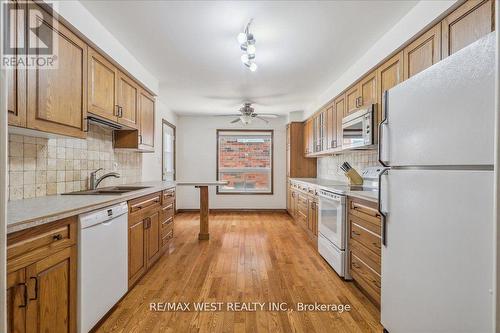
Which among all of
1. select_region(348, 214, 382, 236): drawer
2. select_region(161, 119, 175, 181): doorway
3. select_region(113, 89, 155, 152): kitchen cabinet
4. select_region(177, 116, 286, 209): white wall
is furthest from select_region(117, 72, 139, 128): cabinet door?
select_region(177, 116, 286, 209): white wall

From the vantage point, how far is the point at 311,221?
3.86 metres

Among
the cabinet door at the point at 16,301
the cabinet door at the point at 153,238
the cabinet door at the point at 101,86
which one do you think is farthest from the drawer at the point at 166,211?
the cabinet door at the point at 16,301

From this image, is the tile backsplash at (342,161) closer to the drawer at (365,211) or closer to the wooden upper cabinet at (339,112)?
the wooden upper cabinet at (339,112)

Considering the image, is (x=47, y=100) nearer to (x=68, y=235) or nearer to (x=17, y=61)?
(x=17, y=61)

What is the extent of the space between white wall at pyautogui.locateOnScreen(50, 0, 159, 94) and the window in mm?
3466

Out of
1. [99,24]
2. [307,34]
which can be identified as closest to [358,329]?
[307,34]

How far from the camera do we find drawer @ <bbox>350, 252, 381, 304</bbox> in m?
2.01

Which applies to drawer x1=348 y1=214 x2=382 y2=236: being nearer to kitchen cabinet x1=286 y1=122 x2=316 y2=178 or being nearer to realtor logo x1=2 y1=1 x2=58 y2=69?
realtor logo x1=2 y1=1 x2=58 y2=69

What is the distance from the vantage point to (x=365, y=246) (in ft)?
7.22

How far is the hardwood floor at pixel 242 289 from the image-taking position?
1.85m

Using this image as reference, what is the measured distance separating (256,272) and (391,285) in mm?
1463

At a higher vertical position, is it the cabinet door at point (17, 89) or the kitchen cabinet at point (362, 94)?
the kitchen cabinet at point (362, 94)

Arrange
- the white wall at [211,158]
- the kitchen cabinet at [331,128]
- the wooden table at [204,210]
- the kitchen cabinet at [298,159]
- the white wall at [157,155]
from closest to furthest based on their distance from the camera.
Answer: the kitchen cabinet at [331,128], the wooden table at [204,210], the white wall at [157,155], the kitchen cabinet at [298,159], the white wall at [211,158]

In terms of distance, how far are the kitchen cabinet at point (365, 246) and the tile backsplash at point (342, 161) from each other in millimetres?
1059
